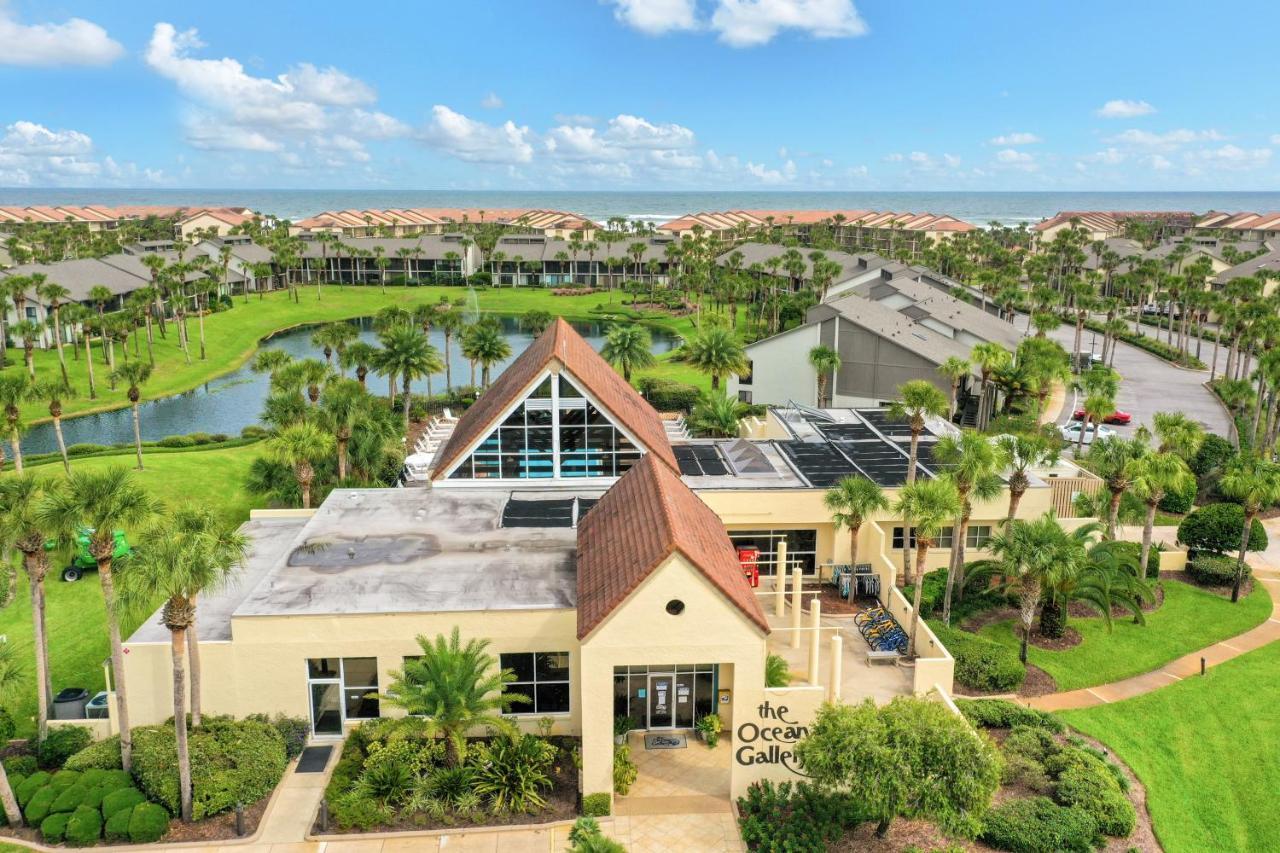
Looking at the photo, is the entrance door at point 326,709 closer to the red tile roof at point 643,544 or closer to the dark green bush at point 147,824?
the dark green bush at point 147,824

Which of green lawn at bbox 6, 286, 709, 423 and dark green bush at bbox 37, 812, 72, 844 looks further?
green lawn at bbox 6, 286, 709, 423

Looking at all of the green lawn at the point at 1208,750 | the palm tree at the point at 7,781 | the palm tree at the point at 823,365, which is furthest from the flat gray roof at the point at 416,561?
the palm tree at the point at 823,365

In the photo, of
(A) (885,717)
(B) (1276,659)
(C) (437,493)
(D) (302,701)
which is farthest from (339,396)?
(B) (1276,659)

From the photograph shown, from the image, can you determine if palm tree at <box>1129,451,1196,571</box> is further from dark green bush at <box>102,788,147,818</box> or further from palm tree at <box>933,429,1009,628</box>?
dark green bush at <box>102,788,147,818</box>

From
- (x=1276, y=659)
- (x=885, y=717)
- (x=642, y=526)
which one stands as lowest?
(x=1276, y=659)

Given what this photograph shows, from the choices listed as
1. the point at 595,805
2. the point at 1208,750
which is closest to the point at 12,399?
the point at 595,805

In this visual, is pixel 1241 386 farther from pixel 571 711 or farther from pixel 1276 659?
pixel 571 711

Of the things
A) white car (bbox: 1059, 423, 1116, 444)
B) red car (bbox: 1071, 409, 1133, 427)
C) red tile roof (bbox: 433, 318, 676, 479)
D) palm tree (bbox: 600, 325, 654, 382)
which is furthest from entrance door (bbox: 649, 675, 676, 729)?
red car (bbox: 1071, 409, 1133, 427)
